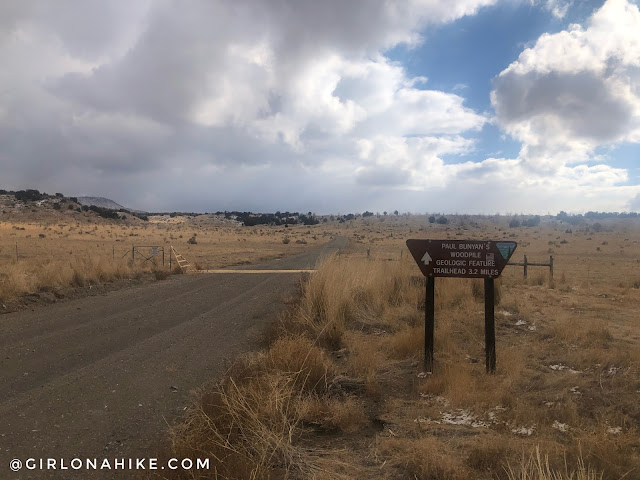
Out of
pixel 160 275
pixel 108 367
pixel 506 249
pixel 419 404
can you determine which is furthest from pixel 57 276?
pixel 506 249

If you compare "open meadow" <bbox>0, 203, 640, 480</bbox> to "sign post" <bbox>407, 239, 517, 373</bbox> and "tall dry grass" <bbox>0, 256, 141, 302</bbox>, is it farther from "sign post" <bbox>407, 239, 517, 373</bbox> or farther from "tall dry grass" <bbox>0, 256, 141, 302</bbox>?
"tall dry grass" <bbox>0, 256, 141, 302</bbox>

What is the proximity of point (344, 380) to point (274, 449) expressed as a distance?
2311 mm

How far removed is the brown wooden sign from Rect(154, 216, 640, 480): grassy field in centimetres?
137

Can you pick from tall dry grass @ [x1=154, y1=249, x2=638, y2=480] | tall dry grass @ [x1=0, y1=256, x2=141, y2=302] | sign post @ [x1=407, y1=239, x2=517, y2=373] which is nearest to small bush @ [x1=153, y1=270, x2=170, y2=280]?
tall dry grass @ [x1=0, y1=256, x2=141, y2=302]

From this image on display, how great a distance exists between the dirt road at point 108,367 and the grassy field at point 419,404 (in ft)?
2.47

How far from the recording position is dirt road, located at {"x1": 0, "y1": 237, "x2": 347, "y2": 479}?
486cm

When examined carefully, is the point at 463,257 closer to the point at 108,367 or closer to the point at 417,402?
the point at 417,402

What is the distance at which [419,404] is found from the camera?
5.46 metres

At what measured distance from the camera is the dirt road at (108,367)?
4.86 m

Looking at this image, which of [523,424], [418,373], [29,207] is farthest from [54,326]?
[29,207]

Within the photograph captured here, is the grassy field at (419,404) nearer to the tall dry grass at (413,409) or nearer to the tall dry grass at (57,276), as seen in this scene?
the tall dry grass at (413,409)

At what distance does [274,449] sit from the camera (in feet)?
12.5

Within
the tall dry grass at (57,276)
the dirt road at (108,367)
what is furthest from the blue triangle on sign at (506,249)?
the tall dry grass at (57,276)

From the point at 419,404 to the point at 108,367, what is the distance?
4961mm
